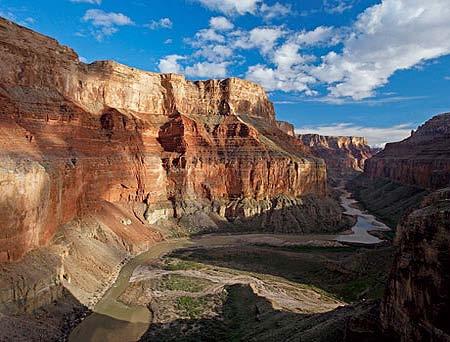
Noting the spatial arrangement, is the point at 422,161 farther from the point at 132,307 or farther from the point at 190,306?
the point at 132,307

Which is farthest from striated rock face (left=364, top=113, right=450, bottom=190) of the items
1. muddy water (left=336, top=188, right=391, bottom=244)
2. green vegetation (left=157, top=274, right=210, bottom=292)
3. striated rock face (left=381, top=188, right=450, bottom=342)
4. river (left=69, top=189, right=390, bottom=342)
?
striated rock face (left=381, top=188, right=450, bottom=342)

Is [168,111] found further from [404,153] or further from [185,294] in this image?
[404,153]

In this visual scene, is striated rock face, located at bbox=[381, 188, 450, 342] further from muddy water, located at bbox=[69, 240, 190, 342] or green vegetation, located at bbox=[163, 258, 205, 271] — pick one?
green vegetation, located at bbox=[163, 258, 205, 271]

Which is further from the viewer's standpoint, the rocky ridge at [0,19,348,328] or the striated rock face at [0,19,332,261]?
the striated rock face at [0,19,332,261]

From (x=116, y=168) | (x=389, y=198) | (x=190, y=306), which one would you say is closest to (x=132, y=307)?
(x=190, y=306)

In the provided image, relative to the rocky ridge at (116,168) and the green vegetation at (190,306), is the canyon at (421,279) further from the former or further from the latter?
the rocky ridge at (116,168)
